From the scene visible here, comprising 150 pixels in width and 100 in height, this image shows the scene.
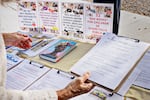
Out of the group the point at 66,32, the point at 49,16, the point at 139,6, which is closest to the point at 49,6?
the point at 49,16

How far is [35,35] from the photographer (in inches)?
48.4

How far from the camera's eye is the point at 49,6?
3.85 feet

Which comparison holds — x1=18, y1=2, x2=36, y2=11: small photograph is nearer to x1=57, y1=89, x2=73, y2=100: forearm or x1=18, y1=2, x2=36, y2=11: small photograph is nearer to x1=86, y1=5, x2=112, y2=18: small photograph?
x1=86, y1=5, x2=112, y2=18: small photograph

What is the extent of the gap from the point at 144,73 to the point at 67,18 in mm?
494

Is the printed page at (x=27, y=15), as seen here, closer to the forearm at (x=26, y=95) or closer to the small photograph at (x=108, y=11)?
the small photograph at (x=108, y=11)

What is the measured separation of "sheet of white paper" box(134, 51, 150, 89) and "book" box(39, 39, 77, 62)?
342 millimetres

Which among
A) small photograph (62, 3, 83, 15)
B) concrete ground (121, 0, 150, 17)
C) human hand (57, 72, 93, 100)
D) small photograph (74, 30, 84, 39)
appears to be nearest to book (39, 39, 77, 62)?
small photograph (74, 30, 84, 39)

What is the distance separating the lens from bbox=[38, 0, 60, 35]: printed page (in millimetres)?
1168

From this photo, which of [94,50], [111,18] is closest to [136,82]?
[94,50]

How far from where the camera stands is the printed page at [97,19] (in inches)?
41.9

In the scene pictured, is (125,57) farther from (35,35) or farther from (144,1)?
(144,1)

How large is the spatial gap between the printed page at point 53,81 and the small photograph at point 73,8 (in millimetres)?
349

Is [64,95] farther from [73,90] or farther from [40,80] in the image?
[40,80]

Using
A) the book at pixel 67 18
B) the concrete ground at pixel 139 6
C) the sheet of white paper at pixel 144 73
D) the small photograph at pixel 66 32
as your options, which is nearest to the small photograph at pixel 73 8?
the book at pixel 67 18
